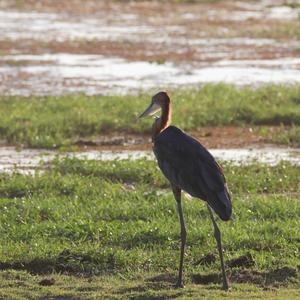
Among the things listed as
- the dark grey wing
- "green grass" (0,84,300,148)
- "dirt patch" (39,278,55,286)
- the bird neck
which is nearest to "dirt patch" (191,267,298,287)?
the dark grey wing

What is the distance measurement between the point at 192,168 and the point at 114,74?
12079 millimetres

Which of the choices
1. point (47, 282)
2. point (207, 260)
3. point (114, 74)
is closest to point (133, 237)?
point (207, 260)

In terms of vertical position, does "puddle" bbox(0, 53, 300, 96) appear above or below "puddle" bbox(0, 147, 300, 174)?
below

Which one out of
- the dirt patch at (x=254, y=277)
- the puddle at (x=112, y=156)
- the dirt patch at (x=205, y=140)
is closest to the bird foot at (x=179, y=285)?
the dirt patch at (x=254, y=277)

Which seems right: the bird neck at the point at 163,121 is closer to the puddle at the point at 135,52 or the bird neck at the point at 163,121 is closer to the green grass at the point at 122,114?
the green grass at the point at 122,114

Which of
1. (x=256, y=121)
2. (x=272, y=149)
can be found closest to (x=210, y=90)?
(x=256, y=121)

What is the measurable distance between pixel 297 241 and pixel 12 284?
238 centimetres

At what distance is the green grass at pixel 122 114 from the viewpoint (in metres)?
14.2

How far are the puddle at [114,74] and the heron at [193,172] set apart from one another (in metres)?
9.49

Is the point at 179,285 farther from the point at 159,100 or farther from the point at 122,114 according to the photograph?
the point at 122,114

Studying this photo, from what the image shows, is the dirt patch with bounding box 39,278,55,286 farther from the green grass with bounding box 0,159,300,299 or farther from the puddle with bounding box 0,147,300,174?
the puddle with bounding box 0,147,300,174

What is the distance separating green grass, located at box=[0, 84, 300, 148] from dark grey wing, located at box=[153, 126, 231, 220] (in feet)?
17.9

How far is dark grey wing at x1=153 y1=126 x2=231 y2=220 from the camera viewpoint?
772cm

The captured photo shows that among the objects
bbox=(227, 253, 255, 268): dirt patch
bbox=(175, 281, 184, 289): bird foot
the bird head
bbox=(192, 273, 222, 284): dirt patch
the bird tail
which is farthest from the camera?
the bird head
